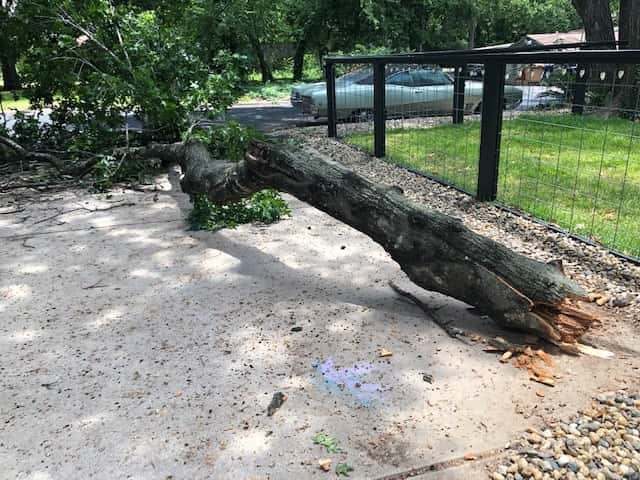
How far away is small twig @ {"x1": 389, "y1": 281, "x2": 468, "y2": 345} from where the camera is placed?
127 inches

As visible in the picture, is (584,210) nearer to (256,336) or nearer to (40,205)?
(256,336)

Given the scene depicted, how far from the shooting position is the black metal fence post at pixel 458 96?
8686mm

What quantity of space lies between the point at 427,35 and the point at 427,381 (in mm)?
26832

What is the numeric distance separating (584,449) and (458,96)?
24.5 ft

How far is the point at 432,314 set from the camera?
346cm

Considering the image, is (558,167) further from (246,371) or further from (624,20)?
(624,20)

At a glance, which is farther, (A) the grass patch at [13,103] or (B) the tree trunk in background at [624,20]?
(A) the grass patch at [13,103]

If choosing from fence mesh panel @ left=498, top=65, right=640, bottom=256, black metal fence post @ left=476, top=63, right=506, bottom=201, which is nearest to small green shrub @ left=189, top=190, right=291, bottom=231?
black metal fence post @ left=476, top=63, right=506, bottom=201

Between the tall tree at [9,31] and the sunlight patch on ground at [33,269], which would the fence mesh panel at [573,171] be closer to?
the sunlight patch on ground at [33,269]

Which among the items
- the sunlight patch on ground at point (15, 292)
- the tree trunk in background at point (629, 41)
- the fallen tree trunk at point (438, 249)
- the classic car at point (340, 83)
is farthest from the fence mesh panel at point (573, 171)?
the sunlight patch on ground at point (15, 292)

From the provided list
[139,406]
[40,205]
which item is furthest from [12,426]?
[40,205]

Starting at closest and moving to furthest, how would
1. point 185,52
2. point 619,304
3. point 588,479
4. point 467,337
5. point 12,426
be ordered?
point 588,479 → point 12,426 → point 467,337 → point 619,304 → point 185,52

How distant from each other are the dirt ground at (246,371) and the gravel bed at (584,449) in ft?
0.30

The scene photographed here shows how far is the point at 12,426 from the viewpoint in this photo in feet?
8.44
